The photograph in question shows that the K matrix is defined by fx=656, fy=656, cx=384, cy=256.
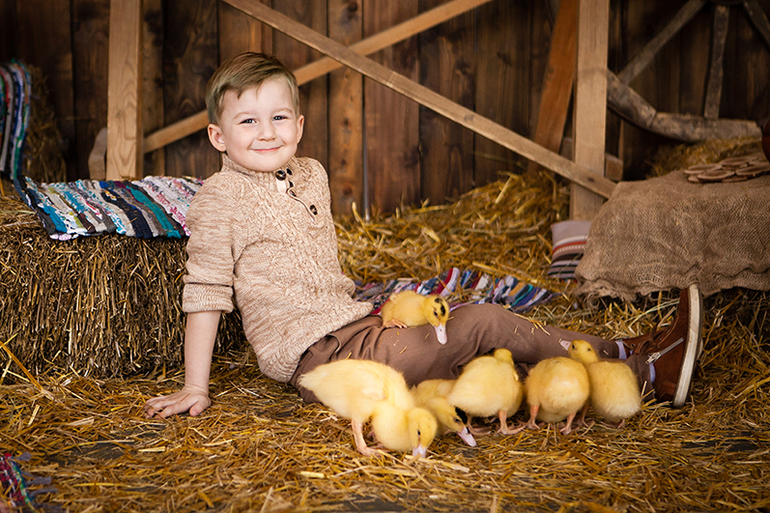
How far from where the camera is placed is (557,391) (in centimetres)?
161

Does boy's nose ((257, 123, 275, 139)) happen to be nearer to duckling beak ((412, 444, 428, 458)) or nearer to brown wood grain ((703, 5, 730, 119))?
duckling beak ((412, 444, 428, 458))

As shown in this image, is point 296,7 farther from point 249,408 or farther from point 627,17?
point 249,408

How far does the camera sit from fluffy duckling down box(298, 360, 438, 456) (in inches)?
57.8

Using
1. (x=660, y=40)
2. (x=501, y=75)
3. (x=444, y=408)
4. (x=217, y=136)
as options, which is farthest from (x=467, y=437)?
(x=660, y=40)

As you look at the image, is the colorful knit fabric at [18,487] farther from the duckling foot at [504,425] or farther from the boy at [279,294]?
the duckling foot at [504,425]

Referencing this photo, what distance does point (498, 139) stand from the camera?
3.14 meters

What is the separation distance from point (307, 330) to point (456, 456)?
609mm

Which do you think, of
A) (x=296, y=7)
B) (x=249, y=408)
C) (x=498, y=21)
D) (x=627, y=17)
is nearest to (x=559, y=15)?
(x=498, y=21)

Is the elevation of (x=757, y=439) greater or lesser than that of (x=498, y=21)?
lesser

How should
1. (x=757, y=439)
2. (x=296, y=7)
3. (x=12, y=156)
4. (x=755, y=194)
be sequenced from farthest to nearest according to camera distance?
(x=296, y=7) < (x=12, y=156) < (x=755, y=194) < (x=757, y=439)

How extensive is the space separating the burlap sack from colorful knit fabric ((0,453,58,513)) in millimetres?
1909

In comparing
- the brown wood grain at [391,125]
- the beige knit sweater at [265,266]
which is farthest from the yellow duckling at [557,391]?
the brown wood grain at [391,125]

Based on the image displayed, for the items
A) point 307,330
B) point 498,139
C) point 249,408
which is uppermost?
point 498,139

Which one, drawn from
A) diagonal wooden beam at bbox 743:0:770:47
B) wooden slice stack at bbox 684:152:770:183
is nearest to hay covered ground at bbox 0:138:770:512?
wooden slice stack at bbox 684:152:770:183
